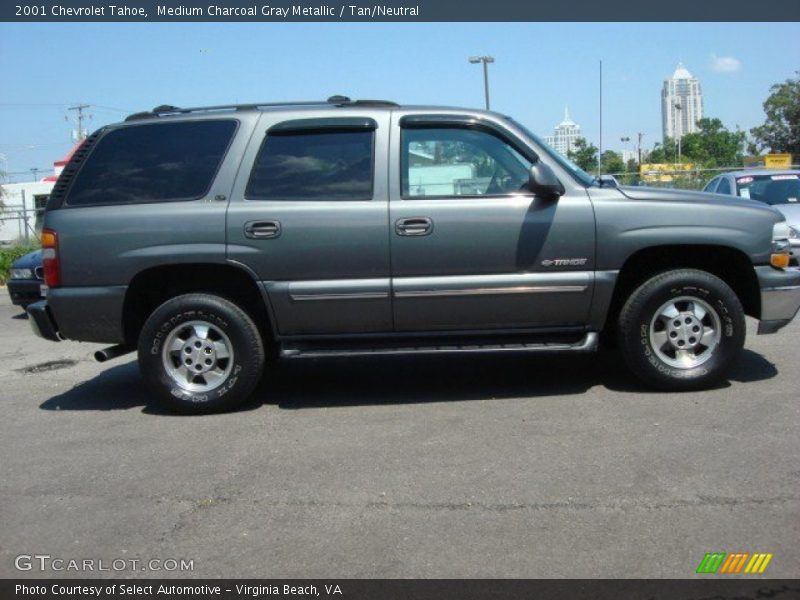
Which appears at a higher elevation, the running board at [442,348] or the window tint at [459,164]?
the window tint at [459,164]

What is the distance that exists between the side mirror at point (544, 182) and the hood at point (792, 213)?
23.1 feet

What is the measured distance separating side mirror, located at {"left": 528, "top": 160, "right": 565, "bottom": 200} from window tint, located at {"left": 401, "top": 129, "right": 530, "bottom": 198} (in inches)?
5.3

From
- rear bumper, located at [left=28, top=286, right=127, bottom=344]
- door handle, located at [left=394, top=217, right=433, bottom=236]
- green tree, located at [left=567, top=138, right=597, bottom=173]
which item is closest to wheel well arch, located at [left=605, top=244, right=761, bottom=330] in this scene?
door handle, located at [left=394, top=217, right=433, bottom=236]

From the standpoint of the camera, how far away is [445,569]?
134 inches

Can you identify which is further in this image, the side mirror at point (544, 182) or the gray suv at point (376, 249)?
the gray suv at point (376, 249)

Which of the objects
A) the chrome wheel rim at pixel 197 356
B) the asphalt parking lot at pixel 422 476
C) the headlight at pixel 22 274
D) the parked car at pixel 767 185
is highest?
the parked car at pixel 767 185

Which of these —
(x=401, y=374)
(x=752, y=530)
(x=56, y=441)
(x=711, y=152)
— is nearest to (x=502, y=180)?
(x=401, y=374)

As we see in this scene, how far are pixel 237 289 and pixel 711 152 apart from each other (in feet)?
181

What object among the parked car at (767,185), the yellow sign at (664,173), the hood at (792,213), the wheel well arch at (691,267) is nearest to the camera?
the wheel well arch at (691,267)

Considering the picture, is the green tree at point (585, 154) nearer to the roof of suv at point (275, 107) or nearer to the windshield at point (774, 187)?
the windshield at point (774, 187)

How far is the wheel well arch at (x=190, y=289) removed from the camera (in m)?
5.74

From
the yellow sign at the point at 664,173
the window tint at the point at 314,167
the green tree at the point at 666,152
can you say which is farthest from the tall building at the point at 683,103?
the window tint at the point at 314,167

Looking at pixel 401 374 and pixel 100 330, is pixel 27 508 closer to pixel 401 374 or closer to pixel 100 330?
pixel 100 330

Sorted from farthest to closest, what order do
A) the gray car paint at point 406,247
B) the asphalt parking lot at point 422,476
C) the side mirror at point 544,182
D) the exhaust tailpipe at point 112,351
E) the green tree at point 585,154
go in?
the green tree at point 585,154 < the exhaust tailpipe at point 112,351 < the gray car paint at point 406,247 < the side mirror at point 544,182 < the asphalt parking lot at point 422,476
